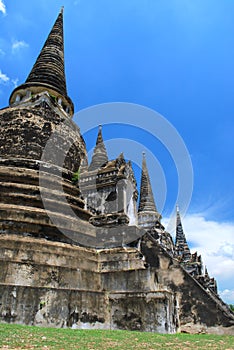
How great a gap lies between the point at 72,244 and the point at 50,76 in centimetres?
1278

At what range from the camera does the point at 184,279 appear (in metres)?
13.0

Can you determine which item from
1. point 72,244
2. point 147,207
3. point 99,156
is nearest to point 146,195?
point 147,207

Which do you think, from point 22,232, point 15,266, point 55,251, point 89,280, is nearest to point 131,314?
point 89,280

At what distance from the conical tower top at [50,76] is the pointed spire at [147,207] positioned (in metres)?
18.3

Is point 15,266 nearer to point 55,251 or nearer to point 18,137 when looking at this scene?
point 55,251

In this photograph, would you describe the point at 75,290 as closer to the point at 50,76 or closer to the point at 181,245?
the point at 50,76

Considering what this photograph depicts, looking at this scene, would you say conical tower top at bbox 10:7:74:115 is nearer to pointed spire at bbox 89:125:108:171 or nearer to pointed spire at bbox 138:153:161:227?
pointed spire at bbox 89:125:108:171

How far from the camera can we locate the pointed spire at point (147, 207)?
1358 inches

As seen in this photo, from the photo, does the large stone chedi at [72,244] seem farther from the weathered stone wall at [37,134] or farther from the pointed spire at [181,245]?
the pointed spire at [181,245]

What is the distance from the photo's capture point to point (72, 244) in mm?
12078

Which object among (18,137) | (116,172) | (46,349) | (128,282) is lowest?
(46,349)

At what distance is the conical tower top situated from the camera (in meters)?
19.0

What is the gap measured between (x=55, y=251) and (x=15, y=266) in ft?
5.29

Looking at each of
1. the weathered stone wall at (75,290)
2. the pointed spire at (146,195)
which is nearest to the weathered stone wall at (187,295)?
the weathered stone wall at (75,290)
